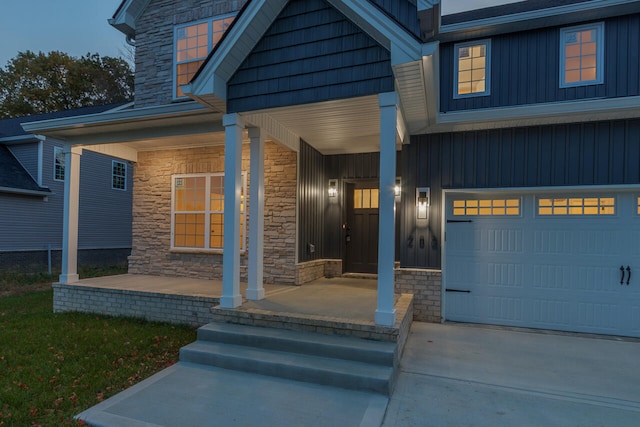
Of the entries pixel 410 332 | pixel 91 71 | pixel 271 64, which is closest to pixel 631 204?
pixel 410 332

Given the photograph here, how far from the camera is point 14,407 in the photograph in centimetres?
315

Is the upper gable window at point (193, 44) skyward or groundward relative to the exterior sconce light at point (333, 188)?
skyward

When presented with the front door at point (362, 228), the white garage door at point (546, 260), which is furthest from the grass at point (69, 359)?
the white garage door at point (546, 260)

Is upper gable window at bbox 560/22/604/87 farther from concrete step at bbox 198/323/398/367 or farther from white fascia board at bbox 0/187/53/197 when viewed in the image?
white fascia board at bbox 0/187/53/197


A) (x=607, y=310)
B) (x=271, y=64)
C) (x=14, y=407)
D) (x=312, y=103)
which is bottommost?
(x=14, y=407)

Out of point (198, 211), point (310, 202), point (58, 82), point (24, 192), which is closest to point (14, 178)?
point (24, 192)

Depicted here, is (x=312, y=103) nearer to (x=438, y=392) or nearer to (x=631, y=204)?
(x=438, y=392)

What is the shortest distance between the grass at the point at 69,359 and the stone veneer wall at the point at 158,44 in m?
4.64

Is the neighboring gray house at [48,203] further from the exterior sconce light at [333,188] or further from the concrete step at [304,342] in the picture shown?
the concrete step at [304,342]

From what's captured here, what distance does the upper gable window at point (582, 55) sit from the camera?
5.35m

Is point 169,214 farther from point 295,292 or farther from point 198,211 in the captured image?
point 295,292

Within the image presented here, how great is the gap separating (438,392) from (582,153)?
4318 millimetres

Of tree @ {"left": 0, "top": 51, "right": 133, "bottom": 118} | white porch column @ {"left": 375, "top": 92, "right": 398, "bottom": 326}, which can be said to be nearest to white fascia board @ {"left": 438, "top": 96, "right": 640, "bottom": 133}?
white porch column @ {"left": 375, "top": 92, "right": 398, "bottom": 326}

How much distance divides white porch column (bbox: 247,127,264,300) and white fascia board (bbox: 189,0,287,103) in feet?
2.75
